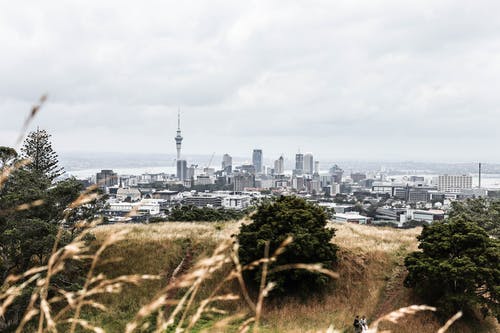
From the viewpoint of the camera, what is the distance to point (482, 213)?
31.6 metres

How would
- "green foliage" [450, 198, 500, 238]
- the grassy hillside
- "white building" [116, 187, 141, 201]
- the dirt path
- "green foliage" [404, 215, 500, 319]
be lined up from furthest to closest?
Answer: "white building" [116, 187, 141, 201]
"green foliage" [450, 198, 500, 238]
the dirt path
the grassy hillside
"green foliage" [404, 215, 500, 319]

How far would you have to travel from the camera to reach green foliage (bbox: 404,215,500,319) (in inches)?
521

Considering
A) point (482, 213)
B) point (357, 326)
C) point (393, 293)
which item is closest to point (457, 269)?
point (393, 293)

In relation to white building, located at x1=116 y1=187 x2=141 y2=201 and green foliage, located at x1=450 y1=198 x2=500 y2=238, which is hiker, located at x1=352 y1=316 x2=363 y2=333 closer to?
green foliage, located at x1=450 y1=198 x2=500 y2=238

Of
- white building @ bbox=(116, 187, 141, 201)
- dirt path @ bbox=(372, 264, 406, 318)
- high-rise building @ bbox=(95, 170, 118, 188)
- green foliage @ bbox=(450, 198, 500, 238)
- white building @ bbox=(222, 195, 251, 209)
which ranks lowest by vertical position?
white building @ bbox=(222, 195, 251, 209)

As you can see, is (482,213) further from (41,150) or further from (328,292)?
(41,150)

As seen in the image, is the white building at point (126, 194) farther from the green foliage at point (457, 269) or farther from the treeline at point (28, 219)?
the green foliage at point (457, 269)

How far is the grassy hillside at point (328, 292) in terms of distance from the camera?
14039 mm

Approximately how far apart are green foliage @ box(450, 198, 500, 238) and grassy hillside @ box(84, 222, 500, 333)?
933 cm

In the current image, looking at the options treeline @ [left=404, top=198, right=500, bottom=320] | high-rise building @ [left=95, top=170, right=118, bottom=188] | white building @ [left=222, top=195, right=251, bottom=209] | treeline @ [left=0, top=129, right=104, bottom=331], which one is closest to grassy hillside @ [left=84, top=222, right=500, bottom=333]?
treeline @ [left=404, top=198, right=500, bottom=320]

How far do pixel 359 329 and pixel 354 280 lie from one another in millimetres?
4810

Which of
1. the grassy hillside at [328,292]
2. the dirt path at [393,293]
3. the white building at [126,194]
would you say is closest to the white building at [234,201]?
the white building at [126,194]

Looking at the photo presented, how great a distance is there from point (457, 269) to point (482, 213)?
20.9 m

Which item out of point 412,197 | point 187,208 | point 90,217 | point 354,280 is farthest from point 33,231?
point 412,197
